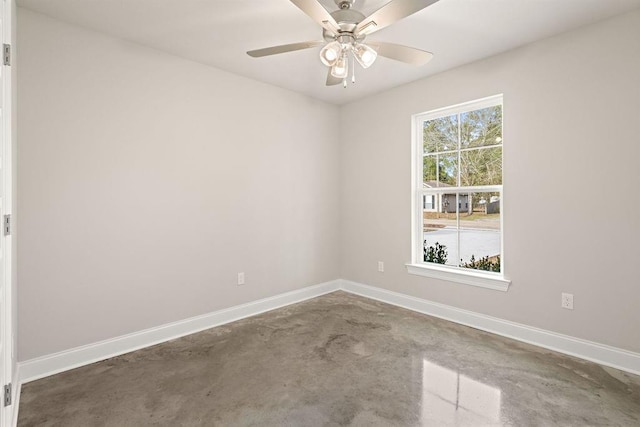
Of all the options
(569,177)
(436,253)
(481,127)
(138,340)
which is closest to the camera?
(569,177)

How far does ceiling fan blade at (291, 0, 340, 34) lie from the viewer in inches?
64.4

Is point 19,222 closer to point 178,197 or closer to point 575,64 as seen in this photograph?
point 178,197

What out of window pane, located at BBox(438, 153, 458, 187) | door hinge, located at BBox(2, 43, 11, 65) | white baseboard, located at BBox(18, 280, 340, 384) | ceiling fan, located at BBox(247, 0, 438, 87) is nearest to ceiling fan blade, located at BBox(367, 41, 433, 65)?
ceiling fan, located at BBox(247, 0, 438, 87)

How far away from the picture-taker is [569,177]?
2.60 metres

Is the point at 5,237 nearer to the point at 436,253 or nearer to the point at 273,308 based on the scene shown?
the point at 273,308

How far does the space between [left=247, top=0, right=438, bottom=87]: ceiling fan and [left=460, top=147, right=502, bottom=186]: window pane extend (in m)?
1.44

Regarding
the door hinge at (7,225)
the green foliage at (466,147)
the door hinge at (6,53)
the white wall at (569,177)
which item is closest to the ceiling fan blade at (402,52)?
the white wall at (569,177)

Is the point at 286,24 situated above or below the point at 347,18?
above

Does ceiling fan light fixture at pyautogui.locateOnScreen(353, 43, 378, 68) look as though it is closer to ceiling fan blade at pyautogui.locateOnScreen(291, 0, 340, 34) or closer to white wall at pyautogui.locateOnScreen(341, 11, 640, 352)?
ceiling fan blade at pyautogui.locateOnScreen(291, 0, 340, 34)

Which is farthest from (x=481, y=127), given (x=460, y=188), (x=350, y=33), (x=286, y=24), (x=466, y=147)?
(x=286, y=24)

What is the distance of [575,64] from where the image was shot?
2549 millimetres

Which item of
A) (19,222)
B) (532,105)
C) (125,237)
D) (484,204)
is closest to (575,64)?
(532,105)

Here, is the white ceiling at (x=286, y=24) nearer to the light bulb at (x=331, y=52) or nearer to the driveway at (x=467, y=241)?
the light bulb at (x=331, y=52)

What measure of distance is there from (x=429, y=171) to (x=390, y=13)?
2.20m
